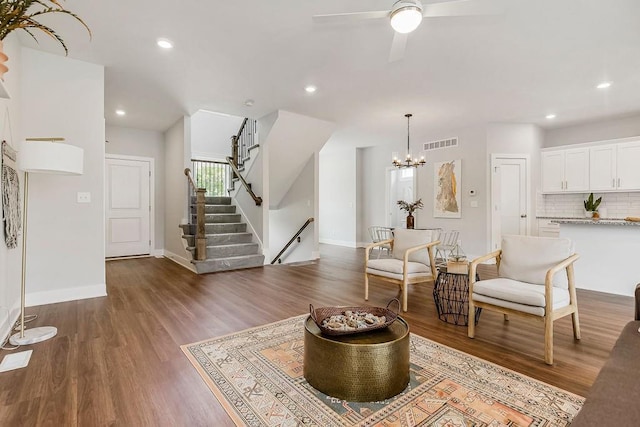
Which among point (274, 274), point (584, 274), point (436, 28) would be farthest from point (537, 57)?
point (274, 274)

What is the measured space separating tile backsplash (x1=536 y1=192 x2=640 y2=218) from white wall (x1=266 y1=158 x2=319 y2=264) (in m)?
4.74

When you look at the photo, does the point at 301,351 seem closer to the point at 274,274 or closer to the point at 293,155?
the point at 274,274

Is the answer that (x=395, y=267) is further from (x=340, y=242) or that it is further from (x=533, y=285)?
(x=340, y=242)

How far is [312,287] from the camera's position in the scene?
175 inches

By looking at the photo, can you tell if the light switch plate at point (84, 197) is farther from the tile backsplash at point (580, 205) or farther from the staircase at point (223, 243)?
the tile backsplash at point (580, 205)

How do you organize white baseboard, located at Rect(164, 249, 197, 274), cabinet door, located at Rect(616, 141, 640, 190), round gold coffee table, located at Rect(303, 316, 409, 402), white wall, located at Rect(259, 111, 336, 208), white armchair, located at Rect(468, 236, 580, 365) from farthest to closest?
white wall, located at Rect(259, 111, 336, 208) < white baseboard, located at Rect(164, 249, 197, 274) < cabinet door, located at Rect(616, 141, 640, 190) < white armchair, located at Rect(468, 236, 580, 365) < round gold coffee table, located at Rect(303, 316, 409, 402)

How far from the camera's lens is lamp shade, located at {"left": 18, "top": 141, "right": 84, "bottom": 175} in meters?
2.46

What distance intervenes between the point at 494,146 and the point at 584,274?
3.07 m

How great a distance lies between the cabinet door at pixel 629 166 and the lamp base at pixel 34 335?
27.3 ft

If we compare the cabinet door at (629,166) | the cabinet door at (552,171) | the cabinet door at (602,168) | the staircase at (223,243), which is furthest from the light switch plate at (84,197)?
the cabinet door at (629,166)

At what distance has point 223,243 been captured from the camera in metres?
6.07

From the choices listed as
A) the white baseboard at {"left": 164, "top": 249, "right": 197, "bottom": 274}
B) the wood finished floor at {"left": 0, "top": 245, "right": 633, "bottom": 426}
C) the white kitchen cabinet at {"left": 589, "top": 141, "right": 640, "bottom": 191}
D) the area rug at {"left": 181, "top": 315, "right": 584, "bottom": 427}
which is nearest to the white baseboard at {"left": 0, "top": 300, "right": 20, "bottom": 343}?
the wood finished floor at {"left": 0, "top": 245, "right": 633, "bottom": 426}

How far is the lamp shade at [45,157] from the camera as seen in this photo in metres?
2.46

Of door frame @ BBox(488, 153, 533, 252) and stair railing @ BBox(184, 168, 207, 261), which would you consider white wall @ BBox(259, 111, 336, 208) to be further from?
door frame @ BBox(488, 153, 533, 252)
